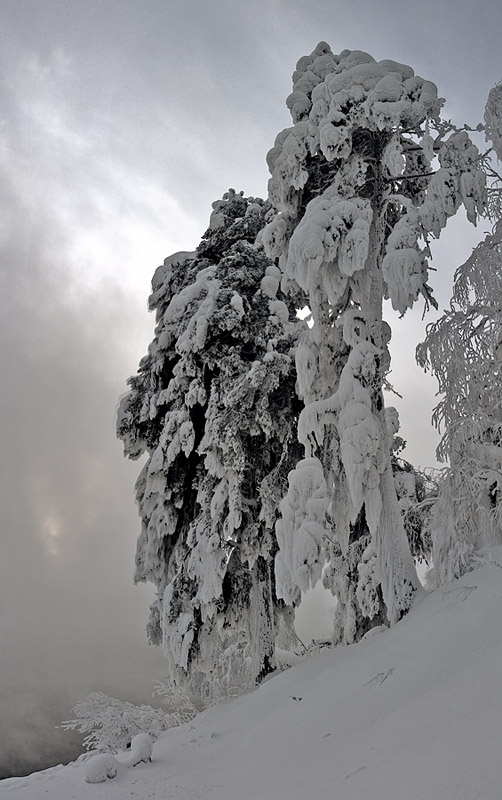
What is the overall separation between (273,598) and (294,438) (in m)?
3.70

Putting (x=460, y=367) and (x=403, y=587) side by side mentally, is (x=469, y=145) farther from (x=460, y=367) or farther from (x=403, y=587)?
(x=403, y=587)

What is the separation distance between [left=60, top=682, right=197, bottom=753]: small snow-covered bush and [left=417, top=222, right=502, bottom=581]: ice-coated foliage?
17.8ft

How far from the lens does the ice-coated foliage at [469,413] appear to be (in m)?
6.47

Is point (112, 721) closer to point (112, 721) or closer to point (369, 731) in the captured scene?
point (112, 721)

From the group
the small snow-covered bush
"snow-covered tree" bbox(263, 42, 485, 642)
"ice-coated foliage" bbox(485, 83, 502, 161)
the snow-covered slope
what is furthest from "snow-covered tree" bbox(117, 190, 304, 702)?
"ice-coated foliage" bbox(485, 83, 502, 161)

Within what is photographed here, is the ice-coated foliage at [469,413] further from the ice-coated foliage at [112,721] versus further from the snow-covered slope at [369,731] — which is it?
the ice-coated foliage at [112,721]

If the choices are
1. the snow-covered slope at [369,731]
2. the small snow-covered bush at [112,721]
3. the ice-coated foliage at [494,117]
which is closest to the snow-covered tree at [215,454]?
the small snow-covered bush at [112,721]

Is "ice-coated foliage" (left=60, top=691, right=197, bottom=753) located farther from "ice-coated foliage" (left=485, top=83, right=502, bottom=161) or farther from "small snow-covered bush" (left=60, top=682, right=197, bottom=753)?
"ice-coated foliage" (left=485, top=83, right=502, bottom=161)

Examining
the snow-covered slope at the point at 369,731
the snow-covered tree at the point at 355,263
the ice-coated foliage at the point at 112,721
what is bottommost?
the snow-covered slope at the point at 369,731

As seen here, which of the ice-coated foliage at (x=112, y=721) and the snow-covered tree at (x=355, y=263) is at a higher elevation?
the snow-covered tree at (x=355, y=263)

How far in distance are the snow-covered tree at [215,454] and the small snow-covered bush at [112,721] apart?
0.87 metres

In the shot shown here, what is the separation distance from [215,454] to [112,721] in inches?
189

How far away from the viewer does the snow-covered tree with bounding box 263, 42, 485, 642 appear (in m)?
7.71

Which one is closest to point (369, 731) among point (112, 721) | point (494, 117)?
point (112, 721)
